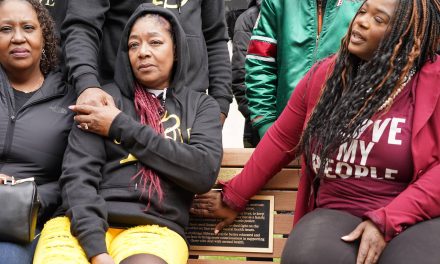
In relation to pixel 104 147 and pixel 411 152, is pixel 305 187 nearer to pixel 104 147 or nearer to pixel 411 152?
pixel 411 152

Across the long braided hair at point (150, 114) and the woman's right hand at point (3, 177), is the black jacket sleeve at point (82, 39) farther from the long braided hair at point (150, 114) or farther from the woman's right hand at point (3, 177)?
the woman's right hand at point (3, 177)

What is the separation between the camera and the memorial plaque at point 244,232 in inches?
146

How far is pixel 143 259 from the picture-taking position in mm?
3037

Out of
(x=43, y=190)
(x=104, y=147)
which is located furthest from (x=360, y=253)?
(x=43, y=190)

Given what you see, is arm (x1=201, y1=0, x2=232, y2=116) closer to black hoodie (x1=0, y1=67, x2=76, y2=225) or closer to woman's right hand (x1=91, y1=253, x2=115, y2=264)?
black hoodie (x1=0, y1=67, x2=76, y2=225)

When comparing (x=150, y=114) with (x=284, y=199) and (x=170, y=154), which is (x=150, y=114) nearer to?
(x=170, y=154)

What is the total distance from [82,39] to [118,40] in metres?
0.27

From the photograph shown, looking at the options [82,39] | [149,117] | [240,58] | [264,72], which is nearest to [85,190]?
[149,117]

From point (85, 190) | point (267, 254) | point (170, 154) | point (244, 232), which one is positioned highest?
point (170, 154)

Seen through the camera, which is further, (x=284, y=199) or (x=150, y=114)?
(x=284, y=199)

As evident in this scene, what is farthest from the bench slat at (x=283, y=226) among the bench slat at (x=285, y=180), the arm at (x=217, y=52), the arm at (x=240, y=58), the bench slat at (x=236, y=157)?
the arm at (x=240, y=58)

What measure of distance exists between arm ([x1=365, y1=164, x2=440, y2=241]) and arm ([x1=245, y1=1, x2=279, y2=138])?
130cm

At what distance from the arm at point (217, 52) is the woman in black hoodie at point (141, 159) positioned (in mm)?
370

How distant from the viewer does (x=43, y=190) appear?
341 cm
